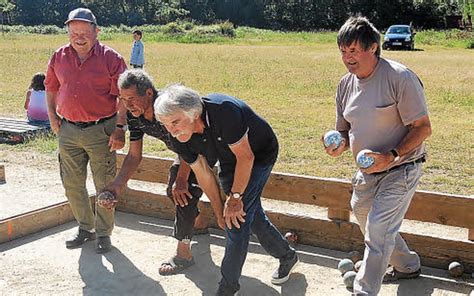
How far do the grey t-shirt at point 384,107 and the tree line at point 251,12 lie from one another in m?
53.6

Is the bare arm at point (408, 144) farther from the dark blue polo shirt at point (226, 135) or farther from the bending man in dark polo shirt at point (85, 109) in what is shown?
the bending man in dark polo shirt at point (85, 109)

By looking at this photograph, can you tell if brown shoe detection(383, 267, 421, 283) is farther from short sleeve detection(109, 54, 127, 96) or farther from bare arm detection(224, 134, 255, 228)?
short sleeve detection(109, 54, 127, 96)

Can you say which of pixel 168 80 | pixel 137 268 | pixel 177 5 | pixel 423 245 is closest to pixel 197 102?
Result: pixel 137 268

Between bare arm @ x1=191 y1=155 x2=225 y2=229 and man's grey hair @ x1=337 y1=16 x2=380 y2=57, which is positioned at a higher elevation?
man's grey hair @ x1=337 y1=16 x2=380 y2=57

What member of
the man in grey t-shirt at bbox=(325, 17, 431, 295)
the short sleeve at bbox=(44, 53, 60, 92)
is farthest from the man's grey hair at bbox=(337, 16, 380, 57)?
the short sleeve at bbox=(44, 53, 60, 92)

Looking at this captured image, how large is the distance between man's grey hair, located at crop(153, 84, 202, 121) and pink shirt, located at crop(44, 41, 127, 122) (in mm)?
1504

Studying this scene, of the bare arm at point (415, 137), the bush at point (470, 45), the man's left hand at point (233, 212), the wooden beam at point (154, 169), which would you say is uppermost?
the bare arm at point (415, 137)

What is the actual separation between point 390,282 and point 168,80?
1291 centimetres

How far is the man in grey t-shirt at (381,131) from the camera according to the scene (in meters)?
3.45

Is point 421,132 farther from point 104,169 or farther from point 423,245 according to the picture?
point 104,169

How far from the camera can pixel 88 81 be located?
473 centimetres

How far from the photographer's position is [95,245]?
5.07 meters

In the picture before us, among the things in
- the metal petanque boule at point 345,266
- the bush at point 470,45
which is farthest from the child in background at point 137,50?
the bush at point 470,45

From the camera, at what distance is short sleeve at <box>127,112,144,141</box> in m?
4.30
